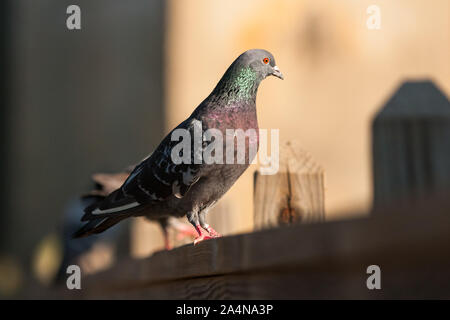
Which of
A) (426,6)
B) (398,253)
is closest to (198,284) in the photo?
(398,253)

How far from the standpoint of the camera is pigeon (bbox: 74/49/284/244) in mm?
2066

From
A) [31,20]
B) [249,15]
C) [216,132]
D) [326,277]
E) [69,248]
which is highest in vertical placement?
[31,20]

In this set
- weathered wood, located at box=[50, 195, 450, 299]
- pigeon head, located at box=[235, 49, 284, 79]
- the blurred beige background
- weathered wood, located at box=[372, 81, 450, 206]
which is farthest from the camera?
the blurred beige background

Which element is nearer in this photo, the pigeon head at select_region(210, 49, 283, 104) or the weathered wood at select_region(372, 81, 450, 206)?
the weathered wood at select_region(372, 81, 450, 206)

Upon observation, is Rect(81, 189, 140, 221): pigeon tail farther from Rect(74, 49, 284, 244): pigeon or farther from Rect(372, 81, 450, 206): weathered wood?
Rect(372, 81, 450, 206): weathered wood

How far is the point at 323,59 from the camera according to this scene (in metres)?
4.34

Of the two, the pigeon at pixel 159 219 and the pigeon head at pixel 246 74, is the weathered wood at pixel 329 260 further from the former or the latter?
the pigeon at pixel 159 219

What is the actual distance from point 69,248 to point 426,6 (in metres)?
3.50

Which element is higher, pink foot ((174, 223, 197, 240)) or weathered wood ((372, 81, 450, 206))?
weathered wood ((372, 81, 450, 206))

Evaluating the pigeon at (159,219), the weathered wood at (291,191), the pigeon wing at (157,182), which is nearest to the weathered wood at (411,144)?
the weathered wood at (291,191)

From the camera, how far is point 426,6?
14.0 feet

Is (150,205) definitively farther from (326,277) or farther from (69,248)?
(69,248)

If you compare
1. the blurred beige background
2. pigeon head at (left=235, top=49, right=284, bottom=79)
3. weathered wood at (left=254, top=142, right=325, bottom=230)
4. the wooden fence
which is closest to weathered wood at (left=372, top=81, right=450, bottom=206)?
the wooden fence

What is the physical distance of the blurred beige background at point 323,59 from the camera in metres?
3.98
